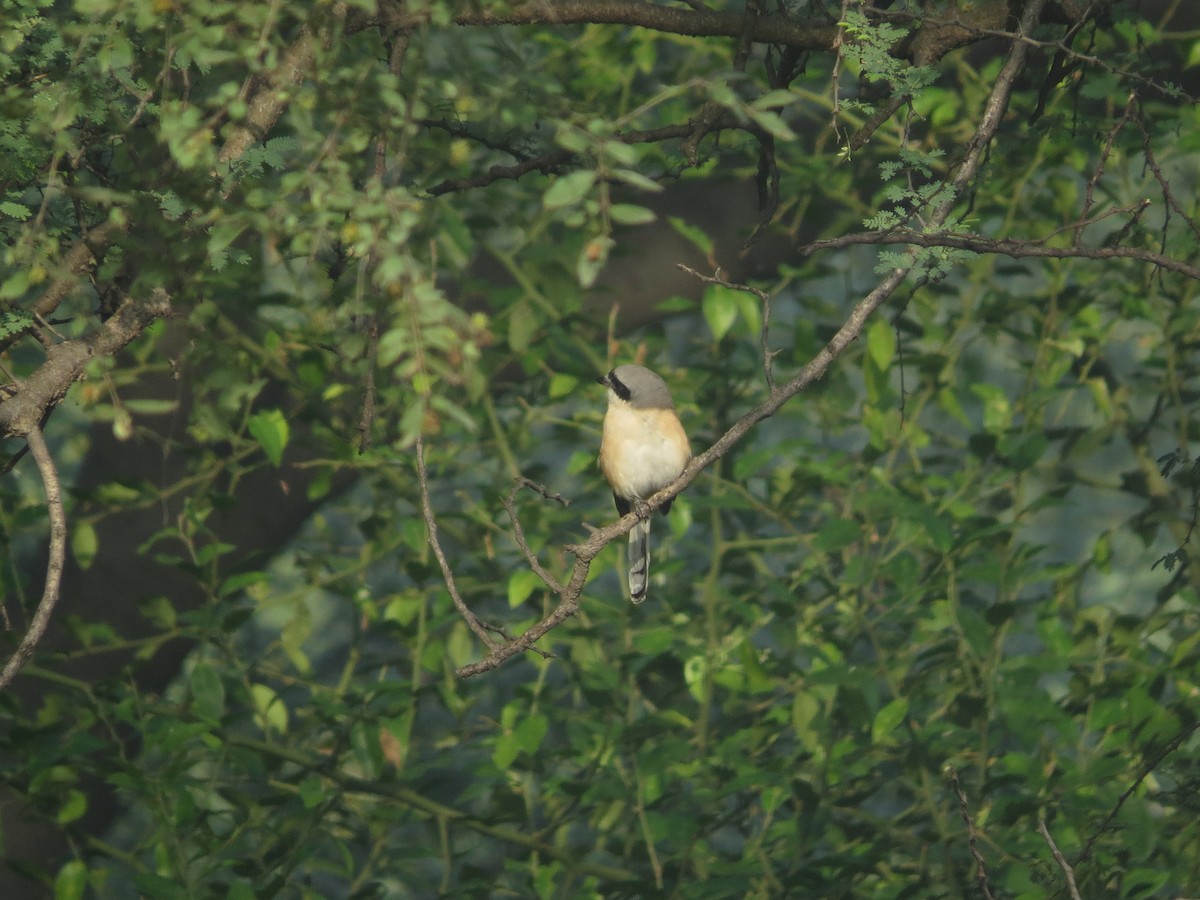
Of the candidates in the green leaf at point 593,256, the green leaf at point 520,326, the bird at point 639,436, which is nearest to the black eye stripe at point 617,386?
the bird at point 639,436

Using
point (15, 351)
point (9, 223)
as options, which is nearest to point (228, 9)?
point (9, 223)

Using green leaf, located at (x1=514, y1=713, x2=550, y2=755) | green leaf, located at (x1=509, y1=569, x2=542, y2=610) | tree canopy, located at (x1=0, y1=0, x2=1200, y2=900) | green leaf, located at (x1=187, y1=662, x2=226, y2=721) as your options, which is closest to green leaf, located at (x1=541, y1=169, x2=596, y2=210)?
tree canopy, located at (x1=0, y1=0, x2=1200, y2=900)

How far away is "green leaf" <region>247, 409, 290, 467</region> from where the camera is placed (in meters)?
3.63

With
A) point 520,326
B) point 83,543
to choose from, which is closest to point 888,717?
point 520,326

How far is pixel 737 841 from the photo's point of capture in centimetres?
608

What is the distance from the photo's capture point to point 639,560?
4.32 meters

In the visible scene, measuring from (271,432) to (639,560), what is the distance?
1.21 meters

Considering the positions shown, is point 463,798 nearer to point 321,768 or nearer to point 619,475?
point 321,768

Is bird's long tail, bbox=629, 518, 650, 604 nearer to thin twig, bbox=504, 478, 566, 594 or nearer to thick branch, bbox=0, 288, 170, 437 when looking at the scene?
thin twig, bbox=504, 478, 566, 594

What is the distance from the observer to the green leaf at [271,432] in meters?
3.63

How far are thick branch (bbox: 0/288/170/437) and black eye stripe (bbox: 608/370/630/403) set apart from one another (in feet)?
6.10

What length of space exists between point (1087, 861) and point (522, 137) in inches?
77.1

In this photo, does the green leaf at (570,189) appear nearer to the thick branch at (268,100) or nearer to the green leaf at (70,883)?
the thick branch at (268,100)

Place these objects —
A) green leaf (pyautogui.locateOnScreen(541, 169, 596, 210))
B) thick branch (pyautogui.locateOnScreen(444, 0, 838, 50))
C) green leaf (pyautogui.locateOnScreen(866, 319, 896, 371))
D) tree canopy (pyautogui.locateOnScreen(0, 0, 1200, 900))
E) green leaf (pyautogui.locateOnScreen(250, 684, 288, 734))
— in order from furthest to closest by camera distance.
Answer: green leaf (pyautogui.locateOnScreen(250, 684, 288, 734)), green leaf (pyautogui.locateOnScreen(866, 319, 896, 371)), tree canopy (pyautogui.locateOnScreen(0, 0, 1200, 900)), thick branch (pyautogui.locateOnScreen(444, 0, 838, 50)), green leaf (pyautogui.locateOnScreen(541, 169, 596, 210))
